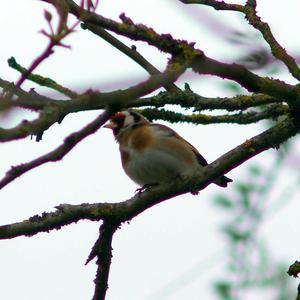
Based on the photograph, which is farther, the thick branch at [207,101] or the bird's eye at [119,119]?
the bird's eye at [119,119]

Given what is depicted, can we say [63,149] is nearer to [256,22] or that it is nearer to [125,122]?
[256,22]

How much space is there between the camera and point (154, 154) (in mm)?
6102

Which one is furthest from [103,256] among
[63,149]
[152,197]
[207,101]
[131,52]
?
[63,149]

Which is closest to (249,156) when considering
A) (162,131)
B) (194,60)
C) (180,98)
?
(180,98)

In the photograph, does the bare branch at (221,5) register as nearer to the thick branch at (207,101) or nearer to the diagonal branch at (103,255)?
the thick branch at (207,101)

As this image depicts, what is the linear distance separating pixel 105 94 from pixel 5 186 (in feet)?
1.20

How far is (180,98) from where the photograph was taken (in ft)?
13.1

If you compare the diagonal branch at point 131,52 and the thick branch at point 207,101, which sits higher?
the diagonal branch at point 131,52

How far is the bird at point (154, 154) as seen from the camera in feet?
19.5

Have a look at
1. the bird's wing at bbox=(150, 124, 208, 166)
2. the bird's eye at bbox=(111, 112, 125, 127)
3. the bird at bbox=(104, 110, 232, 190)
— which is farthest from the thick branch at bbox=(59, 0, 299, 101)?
the bird's eye at bbox=(111, 112, 125, 127)

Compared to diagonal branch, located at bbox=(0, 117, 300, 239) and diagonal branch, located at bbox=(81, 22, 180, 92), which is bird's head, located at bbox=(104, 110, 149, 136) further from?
diagonal branch, located at bbox=(0, 117, 300, 239)

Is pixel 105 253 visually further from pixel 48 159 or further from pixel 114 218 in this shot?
pixel 48 159

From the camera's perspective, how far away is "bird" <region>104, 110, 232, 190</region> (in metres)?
5.94

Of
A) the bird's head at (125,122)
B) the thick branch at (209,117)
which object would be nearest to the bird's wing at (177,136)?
the bird's head at (125,122)
